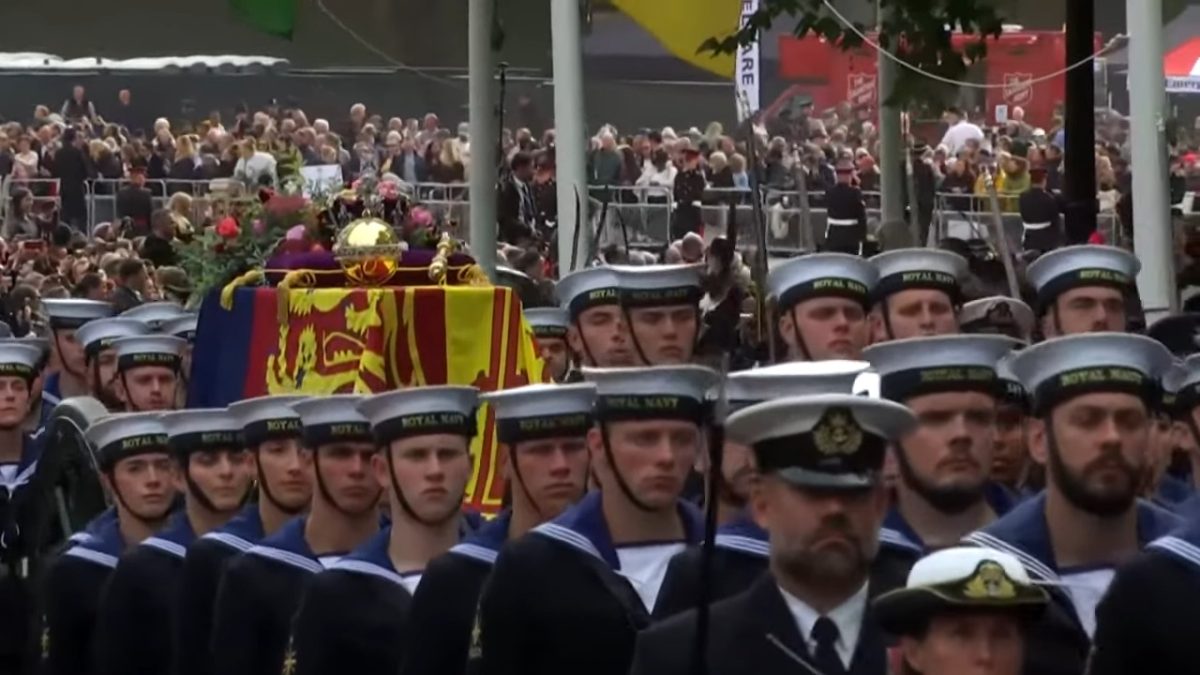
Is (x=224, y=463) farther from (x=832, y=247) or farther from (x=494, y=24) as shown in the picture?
(x=832, y=247)

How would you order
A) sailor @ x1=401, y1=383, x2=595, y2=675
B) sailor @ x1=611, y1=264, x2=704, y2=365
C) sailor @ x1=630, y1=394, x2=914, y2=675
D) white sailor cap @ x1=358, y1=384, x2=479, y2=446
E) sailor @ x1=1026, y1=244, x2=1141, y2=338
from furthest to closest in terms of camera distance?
sailor @ x1=611, y1=264, x2=704, y2=365 < white sailor cap @ x1=358, y1=384, x2=479, y2=446 < sailor @ x1=1026, y1=244, x2=1141, y2=338 < sailor @ x1=401, y1=383, x2=595, y2=675 < sailor @ x1=630, y1=394, x2=914, y2=675

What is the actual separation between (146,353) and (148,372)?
9cm

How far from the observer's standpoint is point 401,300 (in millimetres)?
13320

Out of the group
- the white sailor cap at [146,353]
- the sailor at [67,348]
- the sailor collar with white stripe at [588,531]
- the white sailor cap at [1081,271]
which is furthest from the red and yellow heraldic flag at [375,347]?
the sailor collar with white stripe at [588,531]

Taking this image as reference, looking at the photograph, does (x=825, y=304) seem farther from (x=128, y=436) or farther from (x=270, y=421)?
(x=128, y=436)

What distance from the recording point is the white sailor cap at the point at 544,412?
8578 millimetres

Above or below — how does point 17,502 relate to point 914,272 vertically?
below

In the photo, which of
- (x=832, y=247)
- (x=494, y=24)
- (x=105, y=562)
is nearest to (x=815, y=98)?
(x=832, y=247)

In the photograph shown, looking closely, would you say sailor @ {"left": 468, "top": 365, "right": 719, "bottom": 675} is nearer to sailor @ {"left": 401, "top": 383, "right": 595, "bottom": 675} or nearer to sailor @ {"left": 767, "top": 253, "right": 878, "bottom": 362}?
sailor @ {"left": 401, "top": 383, "right": 595, "bottom": 675}

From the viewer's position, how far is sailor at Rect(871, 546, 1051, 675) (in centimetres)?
556

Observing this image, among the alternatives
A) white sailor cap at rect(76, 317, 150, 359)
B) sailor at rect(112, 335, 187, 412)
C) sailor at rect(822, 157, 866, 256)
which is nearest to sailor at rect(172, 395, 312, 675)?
sailor at rect(112, 335, 187, 412)

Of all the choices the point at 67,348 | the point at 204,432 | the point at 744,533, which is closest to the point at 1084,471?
the point at 744,533

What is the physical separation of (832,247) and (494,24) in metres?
6.38

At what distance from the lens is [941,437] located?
7.38m
